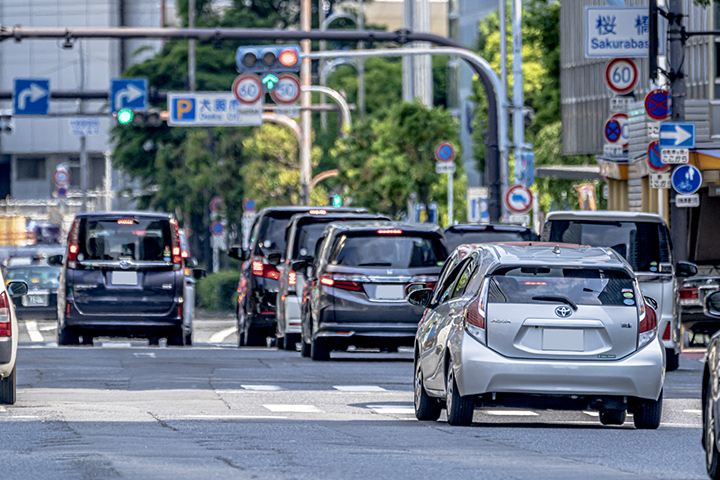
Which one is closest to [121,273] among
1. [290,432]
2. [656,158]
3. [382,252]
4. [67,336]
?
[67,336]

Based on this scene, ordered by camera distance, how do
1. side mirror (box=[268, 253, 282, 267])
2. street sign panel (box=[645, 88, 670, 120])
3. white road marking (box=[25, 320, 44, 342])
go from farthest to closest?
white road marking (box=[25, 320, 44, 342]), street sign panel (box=[645, 88, 670, 120]), side mirror (box=[268, 253, 282, 267])

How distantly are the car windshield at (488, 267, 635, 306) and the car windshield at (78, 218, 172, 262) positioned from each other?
479 inches

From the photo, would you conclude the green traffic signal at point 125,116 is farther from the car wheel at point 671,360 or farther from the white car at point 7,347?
the white car at point 7,347

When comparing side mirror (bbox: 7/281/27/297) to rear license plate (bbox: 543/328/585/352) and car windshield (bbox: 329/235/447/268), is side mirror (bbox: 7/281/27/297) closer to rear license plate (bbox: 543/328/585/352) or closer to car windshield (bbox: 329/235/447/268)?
rear license plate (bbox: 543/328/585/352)

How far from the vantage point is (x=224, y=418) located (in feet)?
46.5

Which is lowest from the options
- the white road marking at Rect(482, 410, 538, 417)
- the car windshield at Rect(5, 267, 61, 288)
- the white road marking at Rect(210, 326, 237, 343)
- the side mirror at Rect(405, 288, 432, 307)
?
the white road marking at Rect(210, 326, 237, 343)

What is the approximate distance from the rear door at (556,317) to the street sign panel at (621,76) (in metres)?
19.6

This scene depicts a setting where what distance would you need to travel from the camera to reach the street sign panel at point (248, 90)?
47.7 metres

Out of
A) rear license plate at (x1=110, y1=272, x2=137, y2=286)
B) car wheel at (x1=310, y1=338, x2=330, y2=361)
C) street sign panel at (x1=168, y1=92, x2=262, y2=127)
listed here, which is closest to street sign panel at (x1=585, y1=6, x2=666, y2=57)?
rear license plate at (x1=110, y1=272, x2=137, y2=286)

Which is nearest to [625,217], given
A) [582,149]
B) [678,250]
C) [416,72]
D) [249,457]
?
[678,250]

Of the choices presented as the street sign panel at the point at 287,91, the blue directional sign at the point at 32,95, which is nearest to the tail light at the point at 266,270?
the street sign panel at the point at 287,91

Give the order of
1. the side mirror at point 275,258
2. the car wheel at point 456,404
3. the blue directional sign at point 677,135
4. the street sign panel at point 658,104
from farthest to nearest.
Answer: the street sign panel at point 658,104 → the blue directional sign at point 677,135 → the side mirror at point 275,258 → the car wheel at point 456,404

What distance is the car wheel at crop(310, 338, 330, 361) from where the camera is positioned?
22.3m

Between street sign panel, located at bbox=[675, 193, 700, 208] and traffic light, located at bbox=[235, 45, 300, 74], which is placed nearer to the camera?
street sign panel, located at bbox=[675, 193, 700, 208]
